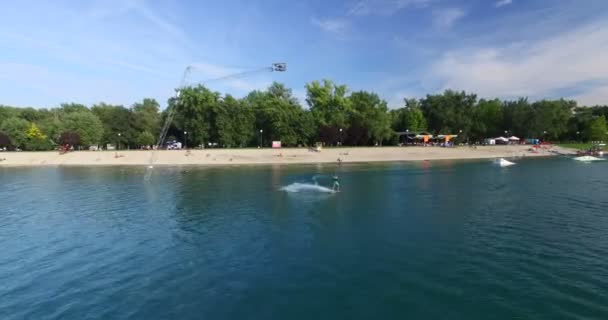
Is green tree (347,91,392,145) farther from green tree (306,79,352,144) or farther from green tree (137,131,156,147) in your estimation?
green tree (137,131,156,147)

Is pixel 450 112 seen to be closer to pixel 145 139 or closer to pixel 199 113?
pixel 199 113

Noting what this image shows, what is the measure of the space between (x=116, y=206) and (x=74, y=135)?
8805cm

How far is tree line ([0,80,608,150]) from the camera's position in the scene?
101 m

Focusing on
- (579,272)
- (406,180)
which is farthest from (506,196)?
(579,272)

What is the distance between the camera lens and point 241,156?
80562 mm

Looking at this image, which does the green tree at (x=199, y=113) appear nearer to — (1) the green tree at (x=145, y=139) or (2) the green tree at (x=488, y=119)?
(1) the green tree at (x=145, y=139)

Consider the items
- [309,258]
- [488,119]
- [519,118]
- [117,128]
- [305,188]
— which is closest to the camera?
[309,258]

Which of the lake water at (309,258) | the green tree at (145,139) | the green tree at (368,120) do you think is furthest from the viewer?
the green tree at (145,139)

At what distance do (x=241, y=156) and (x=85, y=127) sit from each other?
57360mm

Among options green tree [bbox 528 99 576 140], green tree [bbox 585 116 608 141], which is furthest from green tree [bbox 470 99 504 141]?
green tree [bbox 585 116 608 141]

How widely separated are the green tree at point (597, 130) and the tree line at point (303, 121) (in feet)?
0.81

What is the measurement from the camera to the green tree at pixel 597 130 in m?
115

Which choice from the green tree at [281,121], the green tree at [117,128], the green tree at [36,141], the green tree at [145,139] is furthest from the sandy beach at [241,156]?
the green tree at [117,128]

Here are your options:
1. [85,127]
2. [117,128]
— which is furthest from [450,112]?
[85,127]
